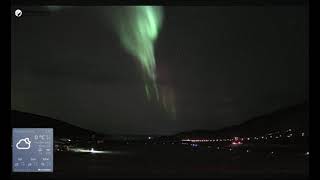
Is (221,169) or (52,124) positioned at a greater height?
(52,124)

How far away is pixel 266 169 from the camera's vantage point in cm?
251

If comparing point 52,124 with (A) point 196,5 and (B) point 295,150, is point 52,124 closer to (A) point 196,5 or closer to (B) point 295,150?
(A) point 196,5

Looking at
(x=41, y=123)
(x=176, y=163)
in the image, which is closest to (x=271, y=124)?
(x=176, y=163)

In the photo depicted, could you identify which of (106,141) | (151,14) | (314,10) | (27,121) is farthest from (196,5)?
(27,121)

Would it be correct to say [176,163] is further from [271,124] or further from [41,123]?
[41,123]

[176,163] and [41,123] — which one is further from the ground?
[41,123]
